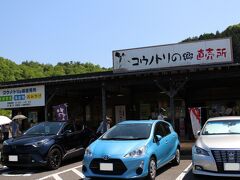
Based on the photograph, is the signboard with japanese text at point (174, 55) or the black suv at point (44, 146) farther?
the signboard with japanese text at point (174, 55)

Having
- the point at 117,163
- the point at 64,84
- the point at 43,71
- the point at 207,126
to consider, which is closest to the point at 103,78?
the point at 64,84

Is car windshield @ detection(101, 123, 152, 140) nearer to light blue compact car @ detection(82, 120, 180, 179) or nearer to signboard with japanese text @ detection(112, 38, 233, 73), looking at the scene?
light blue compact car @ detection(82, 120, 180, 179)

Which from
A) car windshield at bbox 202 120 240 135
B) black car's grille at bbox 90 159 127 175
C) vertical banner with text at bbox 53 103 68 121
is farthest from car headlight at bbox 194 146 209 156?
vertical banner with text at bbox 53 103 68 121

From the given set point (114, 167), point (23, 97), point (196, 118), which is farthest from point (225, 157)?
point (23, 97)

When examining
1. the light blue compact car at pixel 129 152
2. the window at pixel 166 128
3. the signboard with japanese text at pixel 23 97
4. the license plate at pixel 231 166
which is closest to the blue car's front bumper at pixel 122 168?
the light blue compact car at pixel 129 152

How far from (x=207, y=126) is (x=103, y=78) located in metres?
7.73

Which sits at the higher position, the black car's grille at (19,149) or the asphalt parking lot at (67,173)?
the black car's grille at (19,149)

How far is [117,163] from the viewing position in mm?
8445

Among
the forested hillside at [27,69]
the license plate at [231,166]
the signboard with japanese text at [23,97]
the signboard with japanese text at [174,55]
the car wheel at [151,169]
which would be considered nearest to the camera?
the license plate at [231,166]

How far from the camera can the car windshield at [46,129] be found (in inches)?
492

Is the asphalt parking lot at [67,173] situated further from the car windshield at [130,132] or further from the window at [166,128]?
the car windshield at [130,132]

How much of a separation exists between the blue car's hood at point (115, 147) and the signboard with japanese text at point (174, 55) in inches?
402

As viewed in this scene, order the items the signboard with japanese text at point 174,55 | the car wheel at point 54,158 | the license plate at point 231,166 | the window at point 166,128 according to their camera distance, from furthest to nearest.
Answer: the signboard with japanese text at point 174,55
the car wheel at point 54,158
the window at point 166,128
the license plate at point 231,166

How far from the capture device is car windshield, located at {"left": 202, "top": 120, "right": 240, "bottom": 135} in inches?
386
